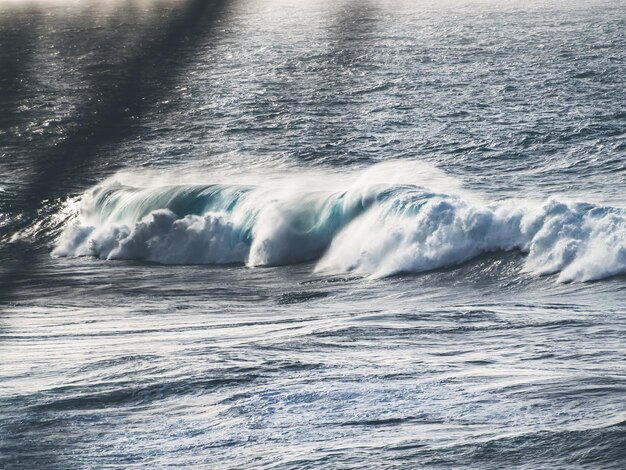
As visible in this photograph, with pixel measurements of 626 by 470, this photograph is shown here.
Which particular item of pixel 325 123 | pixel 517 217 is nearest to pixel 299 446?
pixel 517 217

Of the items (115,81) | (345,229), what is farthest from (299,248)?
(115,81)

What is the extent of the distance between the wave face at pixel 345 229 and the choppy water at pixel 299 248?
0.07 meters

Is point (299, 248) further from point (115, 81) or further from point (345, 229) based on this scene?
point (115, 81)

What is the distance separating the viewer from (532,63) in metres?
38.3

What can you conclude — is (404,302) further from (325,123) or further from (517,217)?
(325,123)

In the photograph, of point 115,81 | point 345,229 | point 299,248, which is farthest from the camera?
point 345,229

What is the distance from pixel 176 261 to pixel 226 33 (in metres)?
18.2

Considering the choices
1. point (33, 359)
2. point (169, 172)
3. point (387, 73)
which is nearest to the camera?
point (33, 359)

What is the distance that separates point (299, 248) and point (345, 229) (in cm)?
99

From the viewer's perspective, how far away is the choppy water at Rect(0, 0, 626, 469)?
7.72 feet

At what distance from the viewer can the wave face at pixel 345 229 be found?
17281mm

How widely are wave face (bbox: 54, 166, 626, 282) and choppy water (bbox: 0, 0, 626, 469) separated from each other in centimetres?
7

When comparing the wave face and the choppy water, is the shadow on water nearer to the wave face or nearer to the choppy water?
the choppy water

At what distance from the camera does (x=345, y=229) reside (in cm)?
1998
